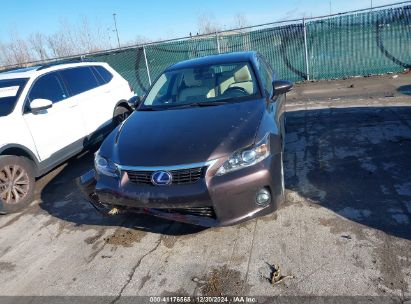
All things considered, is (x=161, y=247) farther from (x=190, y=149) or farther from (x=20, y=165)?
(x=20, y=165)

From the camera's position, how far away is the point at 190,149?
3.58 m

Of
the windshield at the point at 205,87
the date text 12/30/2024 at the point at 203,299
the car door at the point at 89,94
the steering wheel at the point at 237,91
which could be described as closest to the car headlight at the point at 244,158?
the date text 12/30/2024 at the point at 203,299

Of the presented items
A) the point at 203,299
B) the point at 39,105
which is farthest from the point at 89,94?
the point at 203,299

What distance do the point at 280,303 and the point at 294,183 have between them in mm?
2169

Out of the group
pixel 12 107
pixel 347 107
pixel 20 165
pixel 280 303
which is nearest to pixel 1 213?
pixel 20 165

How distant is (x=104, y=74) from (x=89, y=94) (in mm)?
904

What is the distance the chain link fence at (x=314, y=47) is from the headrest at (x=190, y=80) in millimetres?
8273

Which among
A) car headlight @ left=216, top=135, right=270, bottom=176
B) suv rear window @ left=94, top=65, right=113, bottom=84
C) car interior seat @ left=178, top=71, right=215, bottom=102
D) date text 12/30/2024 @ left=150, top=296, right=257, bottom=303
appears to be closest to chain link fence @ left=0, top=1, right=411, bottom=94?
suv rear window @ left=94, top=65, right=113, bottom=84

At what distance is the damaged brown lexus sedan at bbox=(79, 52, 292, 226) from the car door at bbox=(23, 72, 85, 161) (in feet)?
5.97

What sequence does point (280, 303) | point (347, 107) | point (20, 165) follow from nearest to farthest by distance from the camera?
1. point (280, 303)
2. point (20, 165)
3. point (347, 107)

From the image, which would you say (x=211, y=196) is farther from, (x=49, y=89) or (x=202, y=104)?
(x=49, y=89)

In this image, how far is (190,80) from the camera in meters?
5.11

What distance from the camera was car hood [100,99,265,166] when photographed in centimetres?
354

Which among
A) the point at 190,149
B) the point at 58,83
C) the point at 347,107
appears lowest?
the point at 347,107
